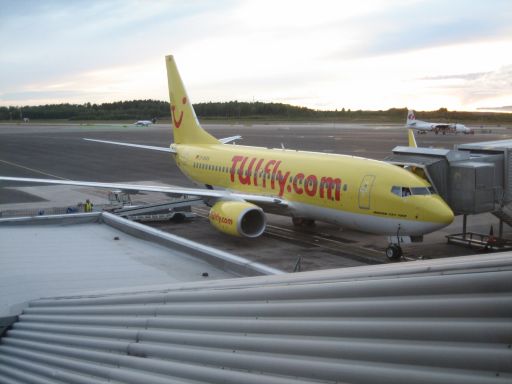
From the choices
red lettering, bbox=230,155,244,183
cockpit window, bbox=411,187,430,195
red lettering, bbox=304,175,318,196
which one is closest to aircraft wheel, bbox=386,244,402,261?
cockpit window, bbox=411,187,430,195

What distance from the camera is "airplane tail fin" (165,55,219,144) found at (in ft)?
97.3

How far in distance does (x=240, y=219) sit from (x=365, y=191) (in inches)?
180

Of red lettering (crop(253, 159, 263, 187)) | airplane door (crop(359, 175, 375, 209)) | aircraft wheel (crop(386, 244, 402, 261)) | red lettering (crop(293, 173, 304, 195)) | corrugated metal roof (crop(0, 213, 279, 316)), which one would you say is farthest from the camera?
red lettering (crop(253, 159, 263, 187))

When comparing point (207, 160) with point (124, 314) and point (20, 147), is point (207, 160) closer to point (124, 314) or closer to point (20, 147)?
point (124, 314)

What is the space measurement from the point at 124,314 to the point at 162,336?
1.16 m

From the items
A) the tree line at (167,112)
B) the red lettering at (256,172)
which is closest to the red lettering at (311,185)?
the red lettering at (256,172)

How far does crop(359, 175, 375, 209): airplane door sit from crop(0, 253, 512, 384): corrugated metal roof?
12.5 m

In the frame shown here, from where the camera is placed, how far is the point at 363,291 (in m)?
4.38

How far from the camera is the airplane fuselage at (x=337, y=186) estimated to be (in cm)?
1792

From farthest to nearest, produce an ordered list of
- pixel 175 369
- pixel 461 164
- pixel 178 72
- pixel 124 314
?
pixel 178 72
pixel 461 164
pixel 124 314
pixel 175 369

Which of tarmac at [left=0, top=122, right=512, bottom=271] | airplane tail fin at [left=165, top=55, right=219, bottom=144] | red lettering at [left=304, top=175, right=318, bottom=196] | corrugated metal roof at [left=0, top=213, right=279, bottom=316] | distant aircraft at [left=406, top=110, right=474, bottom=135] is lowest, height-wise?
tarmac at [left=0, top=122, right=512, bottom=271]

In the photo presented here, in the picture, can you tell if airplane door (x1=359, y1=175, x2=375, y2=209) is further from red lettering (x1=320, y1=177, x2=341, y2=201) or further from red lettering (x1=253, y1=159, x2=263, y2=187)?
red lettering (x1=253, y1=159, x2=263, y2=187)

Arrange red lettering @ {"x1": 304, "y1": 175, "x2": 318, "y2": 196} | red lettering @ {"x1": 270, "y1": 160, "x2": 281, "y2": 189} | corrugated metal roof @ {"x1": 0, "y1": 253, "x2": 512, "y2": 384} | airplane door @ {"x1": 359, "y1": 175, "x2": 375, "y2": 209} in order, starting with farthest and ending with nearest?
1. red lettering @ {"x1": 270, "y1": 160, "x2": 281, "y2": 189}
2. red lettering @ {"x1": 304, "y1": 175, "x2": 318, "y2": 196}
3. airplane door @ {"x1": 359, "y1": 175, "x2": 375, "y2": 209}
4. corrugated metal roof @ {"x1": 0, "y1": 253, "x2": 512, "y2": 384}

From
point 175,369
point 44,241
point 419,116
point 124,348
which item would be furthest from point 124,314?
point 419,116
